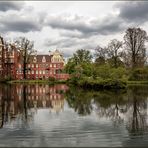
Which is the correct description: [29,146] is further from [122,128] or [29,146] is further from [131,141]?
[122,128]

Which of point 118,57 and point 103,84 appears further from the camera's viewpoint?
point 118,57

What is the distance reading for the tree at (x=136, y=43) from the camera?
280 ft

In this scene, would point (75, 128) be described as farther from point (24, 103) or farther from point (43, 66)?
point (43, 66)

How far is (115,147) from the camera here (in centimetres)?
1302

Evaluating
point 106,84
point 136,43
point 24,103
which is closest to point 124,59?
point 136,43

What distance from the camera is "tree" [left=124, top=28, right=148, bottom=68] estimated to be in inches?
3356

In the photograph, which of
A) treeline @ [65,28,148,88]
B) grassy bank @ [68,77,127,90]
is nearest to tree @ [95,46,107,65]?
treeline @ [65,28,148,88]

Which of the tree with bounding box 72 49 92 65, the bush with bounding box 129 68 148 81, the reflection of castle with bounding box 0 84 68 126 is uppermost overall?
the tree with bounding box 72 49 92 65

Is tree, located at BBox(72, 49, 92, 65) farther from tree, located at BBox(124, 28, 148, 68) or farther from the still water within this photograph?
the still water

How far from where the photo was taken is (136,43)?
281 ft

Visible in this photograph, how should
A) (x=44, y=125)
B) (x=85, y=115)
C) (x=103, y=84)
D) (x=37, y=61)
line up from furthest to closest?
(x=37, y=61) → (x=103, y=84) → (x=85, y=115) → (x=44, y=125)

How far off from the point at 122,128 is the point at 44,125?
4.37m

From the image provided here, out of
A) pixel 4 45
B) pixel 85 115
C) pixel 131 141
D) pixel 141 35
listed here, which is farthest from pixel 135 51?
pixel 131 141

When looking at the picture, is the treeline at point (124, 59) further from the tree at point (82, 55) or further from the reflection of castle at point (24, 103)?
the reflection of castle at point (24, 103)
